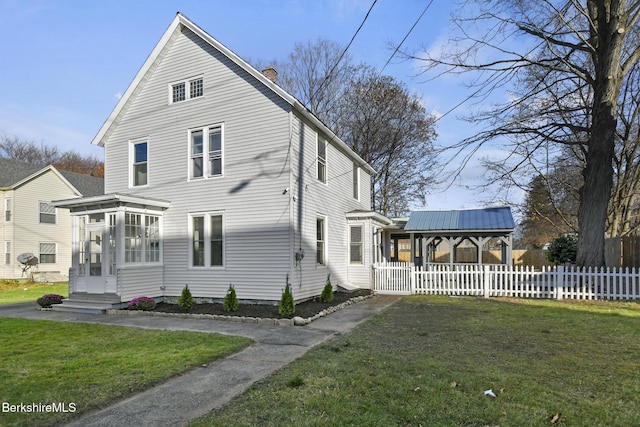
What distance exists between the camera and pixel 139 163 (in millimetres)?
14062

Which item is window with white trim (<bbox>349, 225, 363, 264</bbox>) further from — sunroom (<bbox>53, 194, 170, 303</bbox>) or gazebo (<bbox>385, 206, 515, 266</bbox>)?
sunroom (<bbox>53, 194, 170, 303</bbox>)

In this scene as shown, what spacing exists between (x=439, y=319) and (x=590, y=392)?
522 centimetres

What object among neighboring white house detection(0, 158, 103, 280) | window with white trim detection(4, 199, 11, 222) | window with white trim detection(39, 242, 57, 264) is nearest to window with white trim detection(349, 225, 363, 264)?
neighboring white house detection(0, 158, 103, 280)

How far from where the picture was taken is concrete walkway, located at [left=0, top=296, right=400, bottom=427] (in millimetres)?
4133

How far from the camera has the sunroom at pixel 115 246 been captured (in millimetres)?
12000

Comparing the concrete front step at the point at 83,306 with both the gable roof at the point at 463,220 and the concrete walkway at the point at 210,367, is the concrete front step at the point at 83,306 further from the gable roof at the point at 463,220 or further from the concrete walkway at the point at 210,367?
the gable roof at the point at 463,220

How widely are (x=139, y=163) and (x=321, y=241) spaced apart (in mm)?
7208

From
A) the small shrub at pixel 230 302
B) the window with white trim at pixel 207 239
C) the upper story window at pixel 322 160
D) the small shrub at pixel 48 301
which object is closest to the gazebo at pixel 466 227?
the upper story window at pixel 322 160

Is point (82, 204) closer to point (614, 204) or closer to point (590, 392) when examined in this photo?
point (590, 392)

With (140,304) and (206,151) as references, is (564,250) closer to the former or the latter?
(206,151)

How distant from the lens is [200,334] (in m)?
8.12

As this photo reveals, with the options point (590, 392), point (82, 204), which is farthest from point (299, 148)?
point (590, 392)

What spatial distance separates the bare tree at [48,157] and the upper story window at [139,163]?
3514 centimetres

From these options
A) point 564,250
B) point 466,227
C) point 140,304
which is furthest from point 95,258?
point 564,250
